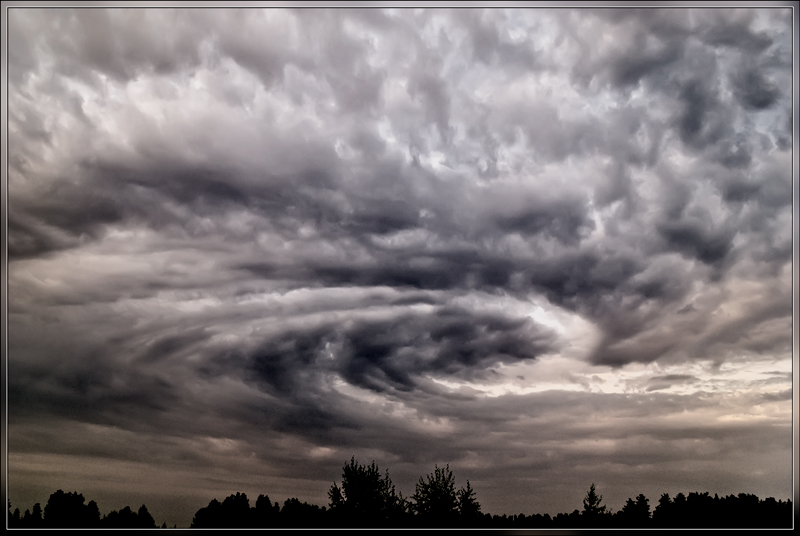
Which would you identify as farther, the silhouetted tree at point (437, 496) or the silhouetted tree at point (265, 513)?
the silhouetted tree at point (437, 496)

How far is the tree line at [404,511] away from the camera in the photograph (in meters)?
55.1

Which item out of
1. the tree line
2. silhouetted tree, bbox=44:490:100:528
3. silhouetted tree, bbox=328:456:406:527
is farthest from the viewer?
silhouetted tree, bbox=328:456:406:527

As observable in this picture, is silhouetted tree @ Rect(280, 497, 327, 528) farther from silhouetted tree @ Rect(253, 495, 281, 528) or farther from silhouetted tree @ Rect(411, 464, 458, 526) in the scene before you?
silhouetted tree @ Rect(411, 464, 458, 526)

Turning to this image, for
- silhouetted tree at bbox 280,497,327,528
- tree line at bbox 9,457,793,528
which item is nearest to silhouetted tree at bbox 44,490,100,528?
tree line at bbox 9,457,793,528

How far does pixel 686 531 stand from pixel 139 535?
30161mm

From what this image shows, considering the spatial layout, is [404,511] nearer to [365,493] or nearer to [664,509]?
[365,493]

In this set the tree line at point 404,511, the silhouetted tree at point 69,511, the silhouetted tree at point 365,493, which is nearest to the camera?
the tree line at point 404,511

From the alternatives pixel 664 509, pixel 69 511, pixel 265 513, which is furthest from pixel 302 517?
pixel 664 509

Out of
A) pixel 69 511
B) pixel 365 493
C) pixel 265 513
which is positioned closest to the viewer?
pixel 265 513

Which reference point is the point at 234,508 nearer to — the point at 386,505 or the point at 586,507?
the point at 386,505

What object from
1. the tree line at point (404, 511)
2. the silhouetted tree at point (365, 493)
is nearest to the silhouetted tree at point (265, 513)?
the tree line at point (404, 511)

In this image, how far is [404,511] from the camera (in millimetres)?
129875

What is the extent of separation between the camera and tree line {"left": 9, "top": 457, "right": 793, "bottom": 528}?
55.1m

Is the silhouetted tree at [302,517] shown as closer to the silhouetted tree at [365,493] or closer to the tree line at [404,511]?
the tree line at [404,511]
